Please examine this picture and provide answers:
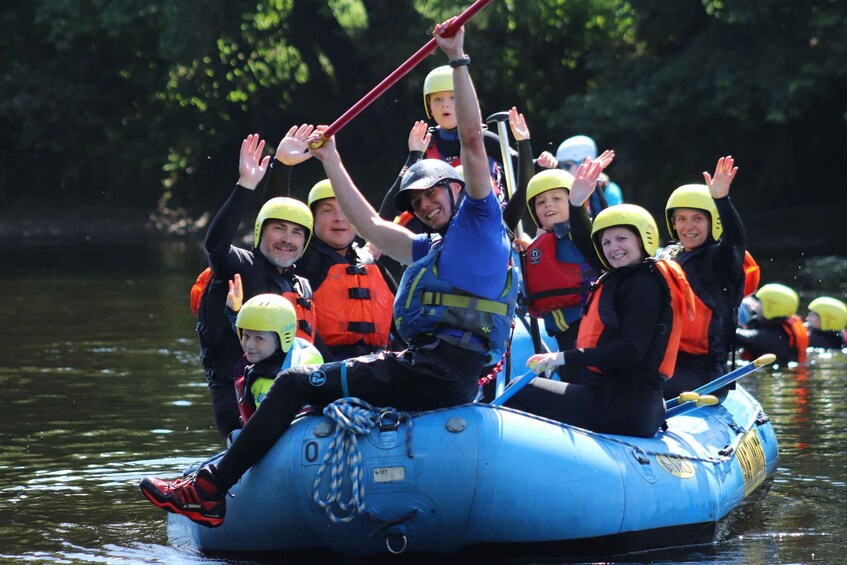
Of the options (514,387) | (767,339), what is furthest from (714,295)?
(767,339)

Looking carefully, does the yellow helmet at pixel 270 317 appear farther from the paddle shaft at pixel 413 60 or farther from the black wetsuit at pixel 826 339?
the black wetsuit at pixel 826 339

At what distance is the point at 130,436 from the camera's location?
29.9 feet

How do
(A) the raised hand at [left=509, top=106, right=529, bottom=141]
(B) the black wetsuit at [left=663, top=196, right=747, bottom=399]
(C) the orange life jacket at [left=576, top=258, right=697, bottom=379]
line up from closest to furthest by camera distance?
(C) the orange life jacket at [left=576, top=258, right=697, bottom=379]
(B) the black wetsuit at [left=663, top=196, right=747, bottom=399]
(A) the raised hand at [left=509, top=106, right=529, bottom=141]

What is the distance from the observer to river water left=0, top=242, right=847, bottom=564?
6605 millimetres

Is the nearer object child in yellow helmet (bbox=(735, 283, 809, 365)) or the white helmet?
the white helmet

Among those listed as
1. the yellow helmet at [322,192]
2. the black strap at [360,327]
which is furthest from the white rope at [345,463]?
the yellow helmet at [322,192]

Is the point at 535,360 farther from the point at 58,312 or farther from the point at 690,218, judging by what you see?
the point at 58,312

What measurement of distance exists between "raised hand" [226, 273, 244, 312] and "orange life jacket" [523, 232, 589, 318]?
1.70 meters

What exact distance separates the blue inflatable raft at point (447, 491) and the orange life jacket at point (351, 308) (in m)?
1.40

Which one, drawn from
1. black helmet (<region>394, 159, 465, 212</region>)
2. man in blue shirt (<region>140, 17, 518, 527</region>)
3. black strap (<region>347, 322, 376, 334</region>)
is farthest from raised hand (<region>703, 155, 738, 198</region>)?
black helmet (<region>394, 159, 465, 212</region>)

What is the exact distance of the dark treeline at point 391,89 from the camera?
23.8 metres

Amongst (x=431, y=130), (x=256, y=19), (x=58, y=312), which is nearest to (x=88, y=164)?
(x=256, y=19)

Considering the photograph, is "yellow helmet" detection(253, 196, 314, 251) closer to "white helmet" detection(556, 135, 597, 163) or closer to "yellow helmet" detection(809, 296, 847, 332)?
"white helmet" detection(556, 135, 597, 163)

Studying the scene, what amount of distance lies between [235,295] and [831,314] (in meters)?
7.35
